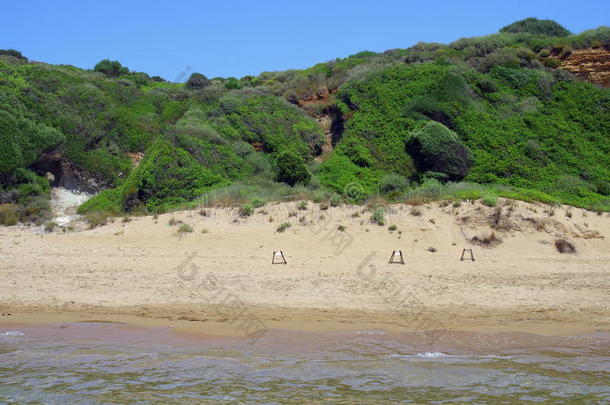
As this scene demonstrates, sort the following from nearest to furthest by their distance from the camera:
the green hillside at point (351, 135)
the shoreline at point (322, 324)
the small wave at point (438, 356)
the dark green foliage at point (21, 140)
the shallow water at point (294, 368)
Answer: the shallow water at point (294, 368) < the small wave at point (438, 356) < the shoreline at point (322, 324) < the green hillside at point (351, 135) < the dark green foliage at point (21, 140)

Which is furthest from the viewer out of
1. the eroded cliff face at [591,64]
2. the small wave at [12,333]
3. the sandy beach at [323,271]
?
the eroded cliff face at [591,64]

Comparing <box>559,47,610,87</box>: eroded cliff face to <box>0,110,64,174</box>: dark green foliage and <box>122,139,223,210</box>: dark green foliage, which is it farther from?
<box>0,110,64,174</box>: dark green foliage

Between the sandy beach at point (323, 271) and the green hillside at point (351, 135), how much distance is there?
7.93 ft

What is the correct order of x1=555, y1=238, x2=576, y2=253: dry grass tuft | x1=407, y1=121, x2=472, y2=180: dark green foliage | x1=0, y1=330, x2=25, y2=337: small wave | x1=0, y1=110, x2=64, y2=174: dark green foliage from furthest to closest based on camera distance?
x1=407, y1=121, x2=472, y2=180: dark green foliage, x1=0, y1=110, x2=64, y2=174: dark green foliage, x1=555, y1=238, x2=576, y2=253: dry grass tuft, x1=0, y1=330, x2=25, y2=337: small wave

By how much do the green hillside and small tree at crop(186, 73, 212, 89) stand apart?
7072 mm

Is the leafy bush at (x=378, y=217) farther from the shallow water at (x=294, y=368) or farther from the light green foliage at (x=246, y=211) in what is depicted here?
the shallow water at (x=294, y=368)

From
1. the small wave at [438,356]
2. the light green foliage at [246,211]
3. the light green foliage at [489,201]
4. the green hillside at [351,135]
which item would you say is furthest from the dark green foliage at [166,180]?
the small wave at [438,356]

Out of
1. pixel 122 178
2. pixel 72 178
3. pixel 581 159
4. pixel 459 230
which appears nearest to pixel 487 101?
pixel 581 159

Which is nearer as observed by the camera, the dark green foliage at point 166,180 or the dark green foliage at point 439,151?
the dark green foliage at point 166,180

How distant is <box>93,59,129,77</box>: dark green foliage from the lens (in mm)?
55094

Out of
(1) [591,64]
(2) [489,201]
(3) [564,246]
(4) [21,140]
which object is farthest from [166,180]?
(1) [591,64]

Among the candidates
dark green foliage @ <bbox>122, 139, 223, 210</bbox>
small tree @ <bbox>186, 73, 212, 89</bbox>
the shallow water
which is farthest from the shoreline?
small tree @ <bbox>186, 73, 212, 89</bbox>

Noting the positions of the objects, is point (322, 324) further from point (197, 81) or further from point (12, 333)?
point (197, 81)

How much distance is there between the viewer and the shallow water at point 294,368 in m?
7.95
